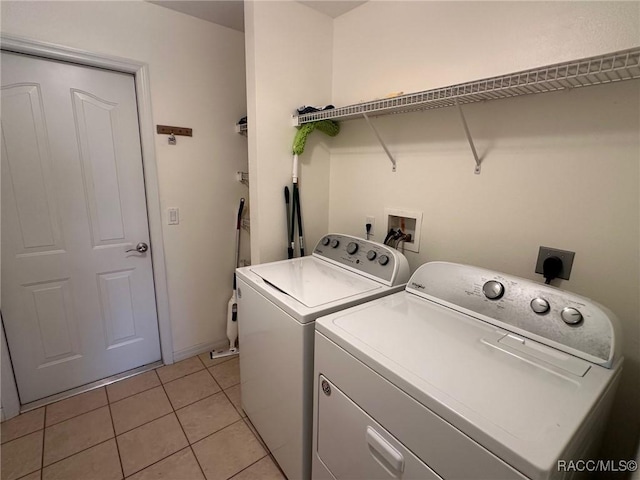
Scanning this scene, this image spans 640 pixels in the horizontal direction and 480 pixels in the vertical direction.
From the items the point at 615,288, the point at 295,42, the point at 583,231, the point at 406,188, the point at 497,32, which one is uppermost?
the point at 295,42

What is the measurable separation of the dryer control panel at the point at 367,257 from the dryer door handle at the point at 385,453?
0.65 m

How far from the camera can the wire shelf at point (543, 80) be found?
2.66 feet

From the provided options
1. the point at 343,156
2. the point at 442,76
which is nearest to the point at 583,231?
the point at 442,76

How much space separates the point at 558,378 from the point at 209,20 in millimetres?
2620

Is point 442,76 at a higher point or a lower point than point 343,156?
higher

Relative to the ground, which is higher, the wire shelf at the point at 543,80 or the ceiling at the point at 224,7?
the ceiling at the point at 224,7

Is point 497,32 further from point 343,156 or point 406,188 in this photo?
point 343,156

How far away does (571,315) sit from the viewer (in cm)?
89

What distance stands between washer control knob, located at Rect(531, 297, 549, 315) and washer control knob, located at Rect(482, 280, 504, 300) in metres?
0.10

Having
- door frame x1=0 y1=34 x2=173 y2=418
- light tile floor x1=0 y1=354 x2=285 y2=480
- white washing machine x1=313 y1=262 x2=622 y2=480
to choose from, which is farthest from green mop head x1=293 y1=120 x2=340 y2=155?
light tile floor x1=0 y1=354 x2=285 y2=480

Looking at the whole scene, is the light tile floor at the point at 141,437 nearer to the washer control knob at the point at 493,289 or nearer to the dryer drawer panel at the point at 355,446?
the dryer drawer panel at the point at 355,446

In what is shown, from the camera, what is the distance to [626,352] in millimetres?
1028

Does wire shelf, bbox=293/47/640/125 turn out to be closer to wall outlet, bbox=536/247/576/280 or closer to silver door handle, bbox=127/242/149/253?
wall outlet, bbox=536/247/576/280

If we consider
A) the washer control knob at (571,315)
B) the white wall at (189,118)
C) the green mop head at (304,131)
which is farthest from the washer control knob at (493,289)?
the white wall at (189,118)
